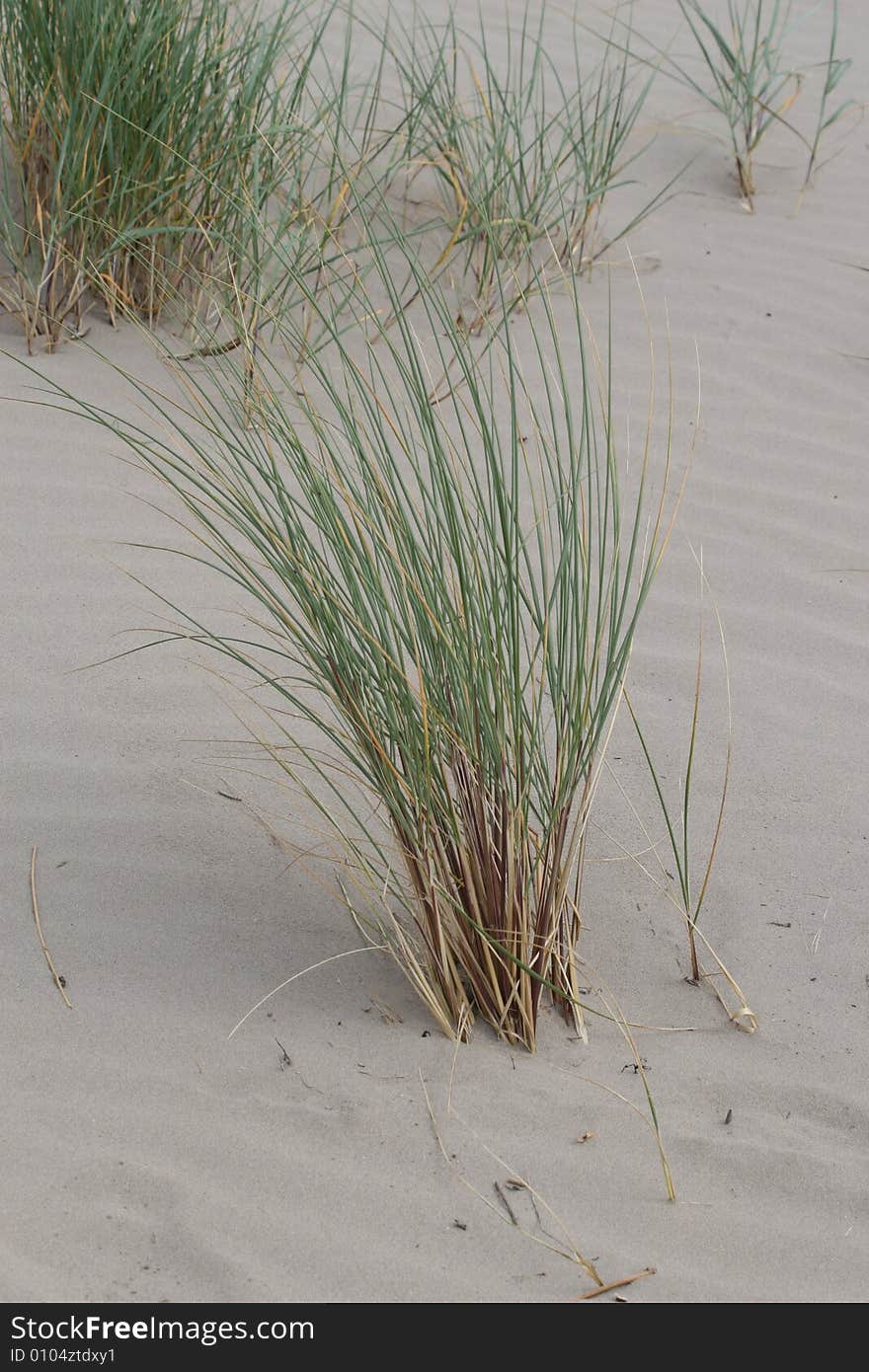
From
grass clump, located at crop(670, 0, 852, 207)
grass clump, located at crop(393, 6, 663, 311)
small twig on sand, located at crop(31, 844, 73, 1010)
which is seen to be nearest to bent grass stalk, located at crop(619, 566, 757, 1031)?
small twig on sand, located at crop(31, 844, 73, 1010)

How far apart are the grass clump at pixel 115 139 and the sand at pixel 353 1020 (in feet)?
1.79

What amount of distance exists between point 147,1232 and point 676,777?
108 centimetres

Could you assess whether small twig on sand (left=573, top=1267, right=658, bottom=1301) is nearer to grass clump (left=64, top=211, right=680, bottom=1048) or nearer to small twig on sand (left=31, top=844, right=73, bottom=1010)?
grass clump (left=64, top=211, right=680, bottom=1048)

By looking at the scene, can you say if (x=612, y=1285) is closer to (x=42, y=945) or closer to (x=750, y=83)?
(x=42, y=945)

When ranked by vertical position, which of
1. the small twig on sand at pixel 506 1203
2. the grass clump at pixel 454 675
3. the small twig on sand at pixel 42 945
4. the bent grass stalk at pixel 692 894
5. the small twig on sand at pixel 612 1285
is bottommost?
the small twig on sand at pixel 42 945

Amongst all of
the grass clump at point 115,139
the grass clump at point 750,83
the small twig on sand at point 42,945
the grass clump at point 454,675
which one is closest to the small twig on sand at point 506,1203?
the grass clump at point 454,675

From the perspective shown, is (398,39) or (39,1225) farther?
(398,39)

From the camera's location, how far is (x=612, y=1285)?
138 cm

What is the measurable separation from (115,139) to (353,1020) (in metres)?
2.05

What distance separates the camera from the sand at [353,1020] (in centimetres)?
141

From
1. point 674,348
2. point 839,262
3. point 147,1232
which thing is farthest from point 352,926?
point 839,262

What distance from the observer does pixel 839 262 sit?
381 centimetres

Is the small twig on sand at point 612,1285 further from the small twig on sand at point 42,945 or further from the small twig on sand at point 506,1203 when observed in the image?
the small twig on sand at point 42,945
